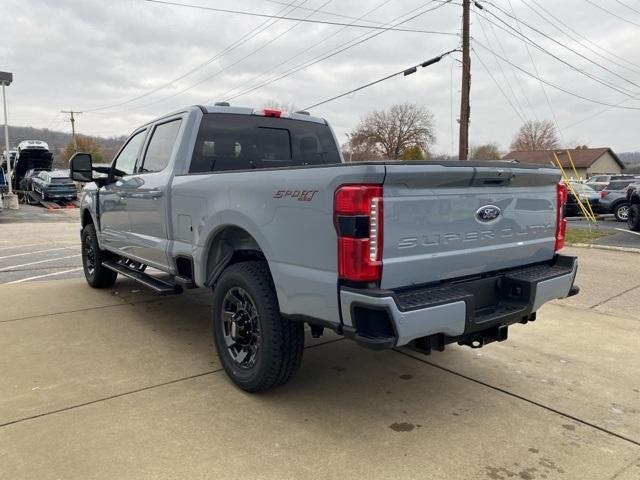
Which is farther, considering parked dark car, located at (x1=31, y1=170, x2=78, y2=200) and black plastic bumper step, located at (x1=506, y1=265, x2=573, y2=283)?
parked dark car, located at (x1=31, y1=170, x2=78, y2=200)

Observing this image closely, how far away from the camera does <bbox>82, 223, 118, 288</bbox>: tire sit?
6.57 metres

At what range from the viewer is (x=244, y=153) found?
4754 mm

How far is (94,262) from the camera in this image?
22.0 ft

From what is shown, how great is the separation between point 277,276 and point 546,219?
200 cm

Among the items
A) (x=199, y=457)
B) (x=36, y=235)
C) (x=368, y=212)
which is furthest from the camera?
(x=36, y=235)

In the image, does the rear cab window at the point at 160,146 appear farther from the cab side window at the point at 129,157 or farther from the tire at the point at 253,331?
the tire at the point at 253,331

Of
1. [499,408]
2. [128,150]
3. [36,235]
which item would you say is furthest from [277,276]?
[36,235]

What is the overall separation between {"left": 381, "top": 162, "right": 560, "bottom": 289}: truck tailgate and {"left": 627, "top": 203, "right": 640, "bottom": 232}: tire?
1219 centimetres

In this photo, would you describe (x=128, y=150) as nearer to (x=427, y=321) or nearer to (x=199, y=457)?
(x=199, y=457)

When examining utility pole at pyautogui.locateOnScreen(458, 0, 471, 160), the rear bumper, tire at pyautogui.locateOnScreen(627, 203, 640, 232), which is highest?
utility pole at pyautogui.locateOnScreen(458, 0, 471, 160)

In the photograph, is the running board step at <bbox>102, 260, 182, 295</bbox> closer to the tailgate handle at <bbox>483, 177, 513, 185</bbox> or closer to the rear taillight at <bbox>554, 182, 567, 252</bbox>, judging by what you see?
the tailgate handle at <bbox>483, 177, 513, 185</bbox>

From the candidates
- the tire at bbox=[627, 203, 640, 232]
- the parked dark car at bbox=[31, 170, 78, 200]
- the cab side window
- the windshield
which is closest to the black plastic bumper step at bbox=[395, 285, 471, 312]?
the cab side window

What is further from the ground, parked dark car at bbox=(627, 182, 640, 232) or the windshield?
the windshield

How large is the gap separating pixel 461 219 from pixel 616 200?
1877 cm
